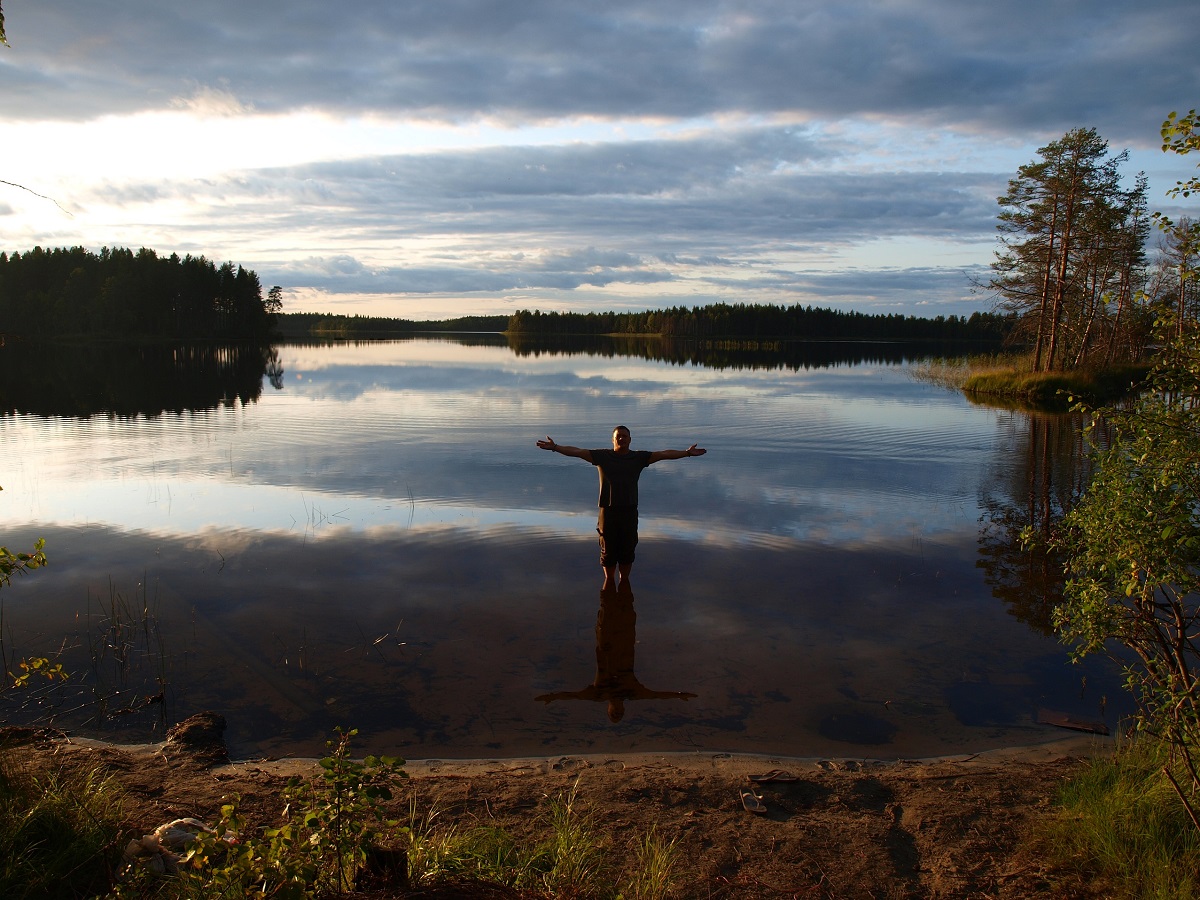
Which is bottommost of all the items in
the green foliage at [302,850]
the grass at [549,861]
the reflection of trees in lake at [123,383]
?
the grass at [549,861]

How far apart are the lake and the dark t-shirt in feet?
5.11

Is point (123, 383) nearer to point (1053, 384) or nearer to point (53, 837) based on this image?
point (53, 837)

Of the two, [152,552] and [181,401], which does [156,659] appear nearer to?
[152,552]

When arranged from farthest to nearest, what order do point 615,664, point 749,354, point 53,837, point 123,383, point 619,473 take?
1. point 749,354
2. point 123,383
3. point 619,473
4. point 615,664
5. point 53,837

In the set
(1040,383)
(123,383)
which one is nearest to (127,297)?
(123,383)

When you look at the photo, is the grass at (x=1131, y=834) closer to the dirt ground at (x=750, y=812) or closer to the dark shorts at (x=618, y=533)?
the dirt ground at (x=750, y=812)

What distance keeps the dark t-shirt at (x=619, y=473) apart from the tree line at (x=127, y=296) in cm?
12734

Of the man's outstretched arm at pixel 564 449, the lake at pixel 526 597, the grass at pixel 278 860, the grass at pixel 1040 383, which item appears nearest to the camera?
the grass at pixel 278 860

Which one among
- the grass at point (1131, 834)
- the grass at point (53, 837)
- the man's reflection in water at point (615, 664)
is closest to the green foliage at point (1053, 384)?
the man's reflection in water at point (615, 664)

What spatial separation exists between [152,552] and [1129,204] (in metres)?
54.7

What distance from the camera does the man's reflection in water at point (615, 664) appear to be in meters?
8.77

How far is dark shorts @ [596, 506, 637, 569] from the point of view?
1166 centimetres

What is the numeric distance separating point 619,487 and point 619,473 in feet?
0.69

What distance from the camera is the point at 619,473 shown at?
11.4m
